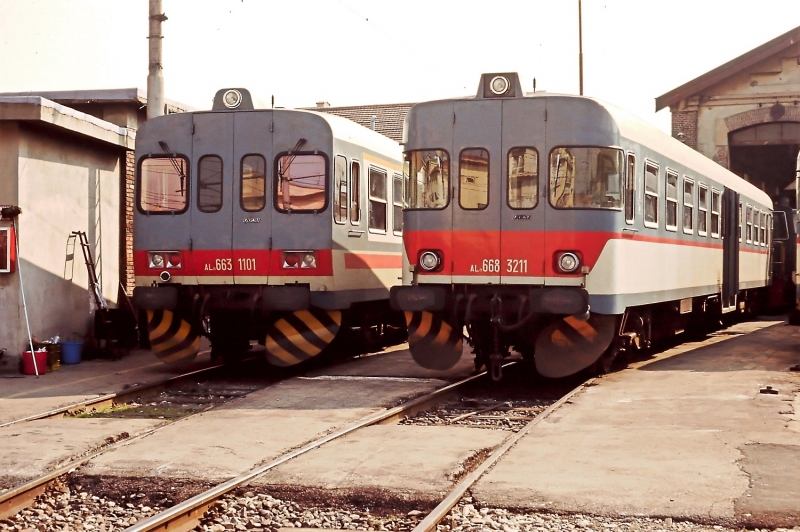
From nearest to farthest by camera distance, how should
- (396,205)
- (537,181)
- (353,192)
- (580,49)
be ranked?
(537,181)
(353,192)
(396,205)
(580,49)

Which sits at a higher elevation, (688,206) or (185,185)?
(185,185)

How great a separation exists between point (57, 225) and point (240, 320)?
3358mm

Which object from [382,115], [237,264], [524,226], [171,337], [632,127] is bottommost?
[171,337]

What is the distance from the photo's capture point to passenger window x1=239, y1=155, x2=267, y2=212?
13.5 m

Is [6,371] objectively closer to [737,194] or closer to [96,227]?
[96,227]

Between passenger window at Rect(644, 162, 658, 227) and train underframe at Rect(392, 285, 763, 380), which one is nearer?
train underframe at Rect(392, 285, 763, 380)

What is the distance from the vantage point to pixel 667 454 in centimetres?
825

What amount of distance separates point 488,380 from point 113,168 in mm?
7538

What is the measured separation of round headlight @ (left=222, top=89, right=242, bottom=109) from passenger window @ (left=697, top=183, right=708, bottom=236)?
7105mm

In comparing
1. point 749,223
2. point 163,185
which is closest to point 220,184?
point 163,185

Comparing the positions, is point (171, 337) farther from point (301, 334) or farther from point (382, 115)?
point (382, 115)

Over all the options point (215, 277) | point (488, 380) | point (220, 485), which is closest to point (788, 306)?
point (488, 380)

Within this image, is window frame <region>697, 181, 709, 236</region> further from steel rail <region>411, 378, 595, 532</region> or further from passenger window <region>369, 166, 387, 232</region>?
steel rail <region>411, 378, 595, 532</region>

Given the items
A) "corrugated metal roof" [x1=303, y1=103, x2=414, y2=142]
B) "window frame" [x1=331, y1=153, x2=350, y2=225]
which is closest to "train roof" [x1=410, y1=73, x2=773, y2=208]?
"window frame" [x1=331, y1=153, x2=350, y2=225]
